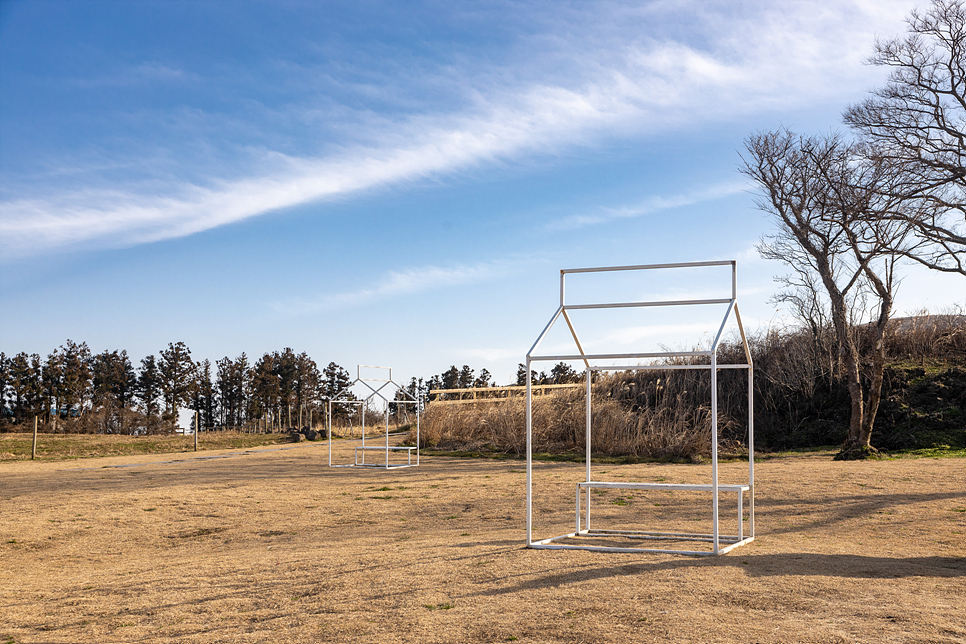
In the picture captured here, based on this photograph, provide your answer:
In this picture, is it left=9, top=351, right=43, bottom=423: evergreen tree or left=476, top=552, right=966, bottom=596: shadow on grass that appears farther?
left=9, top=351, right=43, bottom=423: evergreen tree

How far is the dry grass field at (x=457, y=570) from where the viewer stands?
4867mm

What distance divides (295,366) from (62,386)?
48.3 feet

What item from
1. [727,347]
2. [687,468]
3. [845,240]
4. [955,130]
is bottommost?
[687,468]

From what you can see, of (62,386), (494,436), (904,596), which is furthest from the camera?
(62,386)

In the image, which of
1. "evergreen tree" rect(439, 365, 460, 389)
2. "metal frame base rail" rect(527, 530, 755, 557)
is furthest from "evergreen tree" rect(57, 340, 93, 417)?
"metal frame base rail" rect(527, 530, 755, 557)

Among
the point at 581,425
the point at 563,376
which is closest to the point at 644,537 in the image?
the point at 581,425

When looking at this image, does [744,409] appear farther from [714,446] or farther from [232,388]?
[232,388]

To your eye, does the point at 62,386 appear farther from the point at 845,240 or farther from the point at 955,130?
the point at 955,130

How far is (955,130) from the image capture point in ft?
54.4

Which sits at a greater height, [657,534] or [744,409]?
[744,409]

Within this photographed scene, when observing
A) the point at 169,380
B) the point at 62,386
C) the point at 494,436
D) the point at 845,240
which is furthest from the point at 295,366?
the point at 845,240

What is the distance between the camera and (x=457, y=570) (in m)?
6.39

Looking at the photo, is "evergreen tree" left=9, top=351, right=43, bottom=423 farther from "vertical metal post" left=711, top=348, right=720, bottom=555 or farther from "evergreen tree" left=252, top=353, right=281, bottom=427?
"vertical metal post" left=711, top=348, right=720, bottom=555

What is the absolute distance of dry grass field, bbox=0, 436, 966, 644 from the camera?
4.87m
